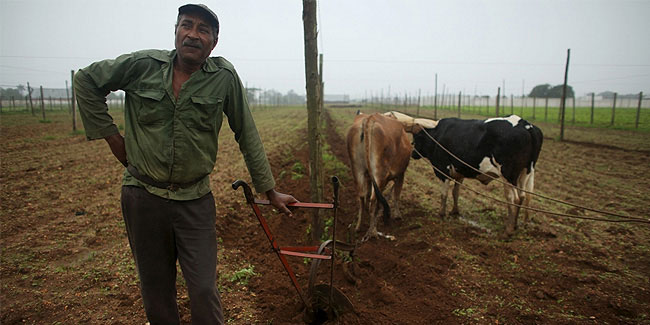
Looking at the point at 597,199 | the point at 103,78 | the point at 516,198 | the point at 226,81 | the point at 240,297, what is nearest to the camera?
the point at 103,78

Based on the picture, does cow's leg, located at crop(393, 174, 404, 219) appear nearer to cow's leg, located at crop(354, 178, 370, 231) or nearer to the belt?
cow's leg, located at crop(354, 178, 370, 231)

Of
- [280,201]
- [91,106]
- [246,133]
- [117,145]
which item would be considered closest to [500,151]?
[280,201]

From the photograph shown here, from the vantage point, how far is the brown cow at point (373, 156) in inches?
221

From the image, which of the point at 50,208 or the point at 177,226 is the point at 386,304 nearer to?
the point at 177,226

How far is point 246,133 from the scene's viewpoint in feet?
7.84

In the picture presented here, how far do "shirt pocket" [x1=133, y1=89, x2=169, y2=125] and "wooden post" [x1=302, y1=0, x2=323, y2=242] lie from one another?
219cm

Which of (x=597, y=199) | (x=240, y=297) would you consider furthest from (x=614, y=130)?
(x=240, y=297)

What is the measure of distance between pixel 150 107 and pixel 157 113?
56mm

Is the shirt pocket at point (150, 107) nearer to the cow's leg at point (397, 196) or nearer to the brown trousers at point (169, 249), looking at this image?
the brown trousers at point (169, 249)

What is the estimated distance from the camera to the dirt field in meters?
3.49

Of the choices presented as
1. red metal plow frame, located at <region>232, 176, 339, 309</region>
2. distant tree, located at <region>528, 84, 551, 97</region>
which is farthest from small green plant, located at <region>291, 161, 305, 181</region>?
distant tree, located at <region>528, 84, 551, 97</region>

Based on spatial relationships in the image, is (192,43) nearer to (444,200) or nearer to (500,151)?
(500,151)

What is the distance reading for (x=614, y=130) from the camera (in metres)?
17.5

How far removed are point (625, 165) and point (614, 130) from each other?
30.0ft
